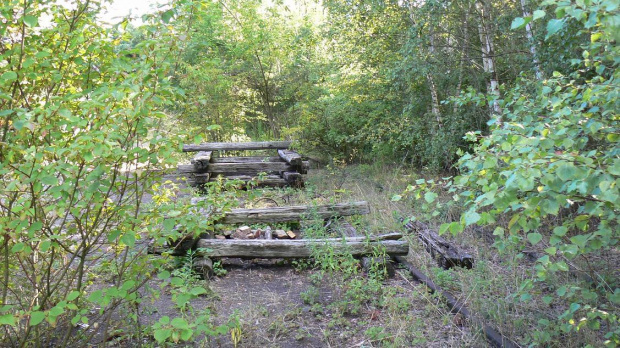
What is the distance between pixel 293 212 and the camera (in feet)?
24.3

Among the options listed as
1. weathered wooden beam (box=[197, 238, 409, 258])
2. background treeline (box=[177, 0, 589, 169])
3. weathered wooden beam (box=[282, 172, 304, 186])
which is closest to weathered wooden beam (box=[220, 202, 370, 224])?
weathered wooden beam (box=[197, 238, 409, 258])

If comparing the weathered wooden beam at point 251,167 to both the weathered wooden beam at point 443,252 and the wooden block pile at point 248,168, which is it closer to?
the wooden block pile at point 248,168

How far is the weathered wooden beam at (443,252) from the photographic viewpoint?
5.68 m

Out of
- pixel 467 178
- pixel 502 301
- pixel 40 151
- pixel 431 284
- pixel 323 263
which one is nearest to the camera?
pixel 40 151

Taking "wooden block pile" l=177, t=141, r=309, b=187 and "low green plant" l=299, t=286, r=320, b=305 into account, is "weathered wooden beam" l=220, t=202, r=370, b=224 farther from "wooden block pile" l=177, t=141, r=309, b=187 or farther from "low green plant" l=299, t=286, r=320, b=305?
"wooden block pile" l=177, t=141, r=309, b=187

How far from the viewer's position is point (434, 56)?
9.41 metres

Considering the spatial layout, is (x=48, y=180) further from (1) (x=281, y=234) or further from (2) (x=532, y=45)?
(2) (x=532, y=45)

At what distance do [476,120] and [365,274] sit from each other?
504cm

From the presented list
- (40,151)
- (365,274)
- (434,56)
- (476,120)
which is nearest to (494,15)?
(434,56)

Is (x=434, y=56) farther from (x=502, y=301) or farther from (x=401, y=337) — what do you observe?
(x=401, y=337)

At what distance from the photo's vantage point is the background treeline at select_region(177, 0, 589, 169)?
27.3 feet

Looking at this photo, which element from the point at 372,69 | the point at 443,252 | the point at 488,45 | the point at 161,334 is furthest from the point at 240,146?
the point at 161,334

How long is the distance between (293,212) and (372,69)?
5.18 metres

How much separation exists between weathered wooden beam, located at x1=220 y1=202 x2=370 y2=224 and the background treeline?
2141 millimetres
